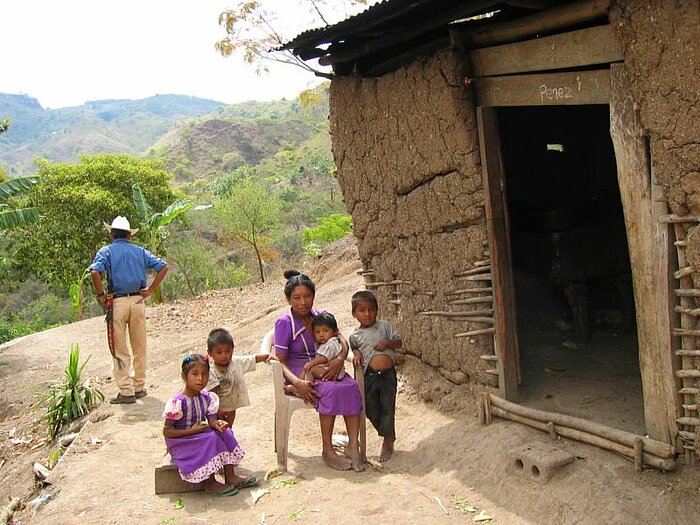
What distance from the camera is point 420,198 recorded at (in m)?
5.54

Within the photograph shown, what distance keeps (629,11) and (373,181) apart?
8.90ft

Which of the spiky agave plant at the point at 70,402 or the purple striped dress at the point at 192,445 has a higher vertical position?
the purple striped dress at the point at 192,445

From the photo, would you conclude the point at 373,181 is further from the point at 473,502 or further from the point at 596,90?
the point at 473,502

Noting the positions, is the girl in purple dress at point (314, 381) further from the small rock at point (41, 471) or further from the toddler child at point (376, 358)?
the small rock at point (41, 471)

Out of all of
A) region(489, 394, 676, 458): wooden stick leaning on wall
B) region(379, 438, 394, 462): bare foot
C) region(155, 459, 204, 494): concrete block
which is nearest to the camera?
region(489, 394, 676, 458): wooden stick leaning on wall

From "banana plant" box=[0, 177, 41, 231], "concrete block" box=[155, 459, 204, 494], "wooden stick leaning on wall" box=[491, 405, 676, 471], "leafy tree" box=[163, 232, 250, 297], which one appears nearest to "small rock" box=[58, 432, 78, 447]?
"concrete block" box=[155, 459, 204, 494]

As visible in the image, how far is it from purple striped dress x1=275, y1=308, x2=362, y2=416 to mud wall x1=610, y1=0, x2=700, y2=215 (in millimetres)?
2290

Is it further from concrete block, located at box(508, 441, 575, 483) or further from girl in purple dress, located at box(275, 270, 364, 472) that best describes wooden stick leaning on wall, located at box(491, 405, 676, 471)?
girl in purple dress, located at box(275, 270, 364, 472)

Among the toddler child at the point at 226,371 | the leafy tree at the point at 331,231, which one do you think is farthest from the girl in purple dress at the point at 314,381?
the leafy tree at the point at 331,231

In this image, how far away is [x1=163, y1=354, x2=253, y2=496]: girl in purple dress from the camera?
4.30 meters

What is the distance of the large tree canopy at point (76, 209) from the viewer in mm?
18000

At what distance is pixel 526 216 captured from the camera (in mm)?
7211

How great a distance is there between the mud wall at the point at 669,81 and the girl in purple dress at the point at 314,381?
2.30 metres

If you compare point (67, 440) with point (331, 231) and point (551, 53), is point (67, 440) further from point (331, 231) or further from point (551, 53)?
point (331, 231)
